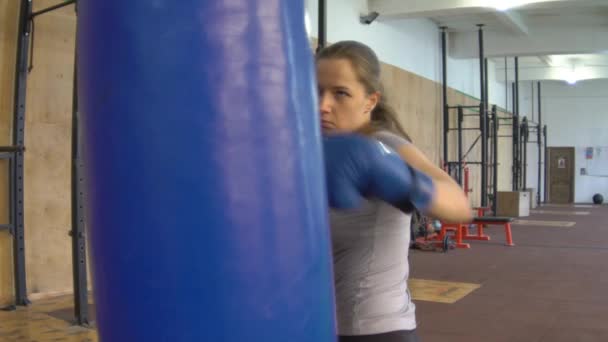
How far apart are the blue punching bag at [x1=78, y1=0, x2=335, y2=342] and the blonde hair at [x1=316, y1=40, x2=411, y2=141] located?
41 centimetres

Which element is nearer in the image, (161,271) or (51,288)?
(161,271)

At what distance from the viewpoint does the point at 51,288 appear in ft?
16.8

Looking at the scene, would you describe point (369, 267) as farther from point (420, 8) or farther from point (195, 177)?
point (420, 8)

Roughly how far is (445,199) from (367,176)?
141 millimetres

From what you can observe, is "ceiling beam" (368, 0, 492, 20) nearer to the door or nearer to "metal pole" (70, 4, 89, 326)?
"metal pole" (70, 4, 89, 326)

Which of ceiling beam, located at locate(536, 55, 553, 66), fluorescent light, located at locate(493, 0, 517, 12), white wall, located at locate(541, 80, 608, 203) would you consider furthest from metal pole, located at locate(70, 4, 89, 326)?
white wall, located at locate(541, 80, 608, 203)

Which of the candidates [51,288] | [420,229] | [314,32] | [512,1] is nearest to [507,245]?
[420,229]

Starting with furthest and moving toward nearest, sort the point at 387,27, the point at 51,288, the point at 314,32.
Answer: the point at 387,27 → the point at 314,32 → the point at 51,288

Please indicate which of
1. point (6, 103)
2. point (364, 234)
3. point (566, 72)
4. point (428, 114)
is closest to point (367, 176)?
point (364, 234)

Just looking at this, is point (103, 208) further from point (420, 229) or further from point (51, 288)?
point (420, 229)

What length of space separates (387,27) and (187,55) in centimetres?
964

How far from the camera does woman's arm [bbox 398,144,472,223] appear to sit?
3.52 ft

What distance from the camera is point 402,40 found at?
35.2ft

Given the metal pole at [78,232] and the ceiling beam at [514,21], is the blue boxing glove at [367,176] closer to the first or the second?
the metal pole at [78,232]
